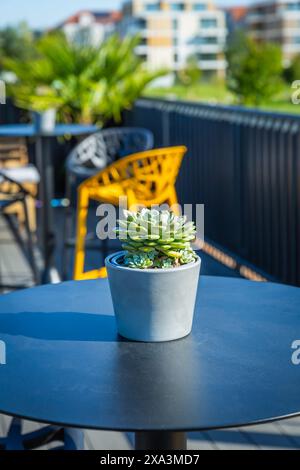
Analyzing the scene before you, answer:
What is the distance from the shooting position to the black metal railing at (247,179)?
15.5 ft

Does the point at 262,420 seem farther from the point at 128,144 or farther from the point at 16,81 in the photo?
the point at 16,81

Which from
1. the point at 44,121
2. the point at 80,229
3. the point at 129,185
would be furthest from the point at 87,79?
the point at 80,229

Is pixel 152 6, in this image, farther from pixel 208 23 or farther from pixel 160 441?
pixel 160 441

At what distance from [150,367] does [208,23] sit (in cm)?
14485

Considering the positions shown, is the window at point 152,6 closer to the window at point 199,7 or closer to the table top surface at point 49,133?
the window at point 199,7

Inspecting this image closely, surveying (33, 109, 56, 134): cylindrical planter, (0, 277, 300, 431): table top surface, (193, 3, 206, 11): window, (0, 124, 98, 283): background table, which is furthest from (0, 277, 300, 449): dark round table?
(193, 3, 206, 11): window

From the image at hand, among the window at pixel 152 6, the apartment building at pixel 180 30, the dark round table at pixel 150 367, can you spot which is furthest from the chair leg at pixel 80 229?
the window at pixel 152 6

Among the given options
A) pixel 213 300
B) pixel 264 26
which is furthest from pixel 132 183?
pixel 264 26

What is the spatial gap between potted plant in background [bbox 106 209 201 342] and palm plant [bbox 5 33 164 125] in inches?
288

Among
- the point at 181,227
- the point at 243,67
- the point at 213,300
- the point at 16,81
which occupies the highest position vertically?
the point at 181,227

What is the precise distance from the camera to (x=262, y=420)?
1159 millimetres

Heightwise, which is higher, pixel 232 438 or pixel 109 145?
pixel 109 145

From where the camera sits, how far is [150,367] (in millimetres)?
1387

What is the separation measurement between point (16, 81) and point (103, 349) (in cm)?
885
